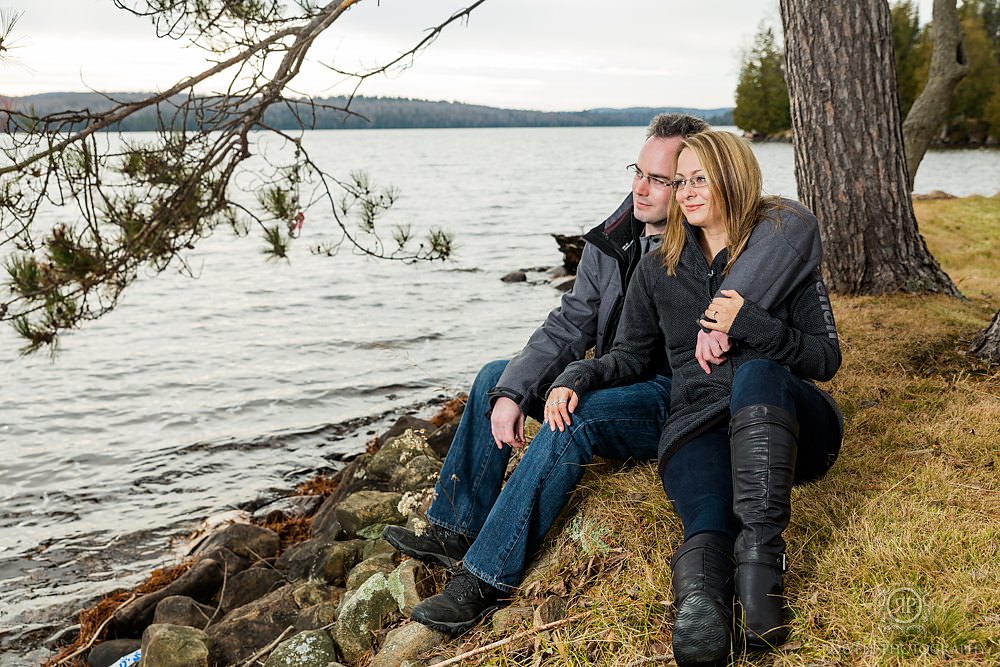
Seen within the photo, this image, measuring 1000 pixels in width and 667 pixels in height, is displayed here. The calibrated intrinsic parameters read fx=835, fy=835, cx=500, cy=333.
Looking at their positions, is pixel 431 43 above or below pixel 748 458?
above

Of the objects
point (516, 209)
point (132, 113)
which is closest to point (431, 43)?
point (132, 113)

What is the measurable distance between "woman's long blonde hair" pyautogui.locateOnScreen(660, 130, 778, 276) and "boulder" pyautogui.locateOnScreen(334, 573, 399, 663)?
1.82 meters

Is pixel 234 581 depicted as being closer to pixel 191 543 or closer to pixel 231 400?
pixel 191 543

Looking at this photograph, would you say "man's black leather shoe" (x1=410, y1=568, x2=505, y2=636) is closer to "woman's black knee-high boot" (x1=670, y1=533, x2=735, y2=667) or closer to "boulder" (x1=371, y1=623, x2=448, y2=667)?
"boulder" (x1=371, y1=623, x2=448, y2=667)

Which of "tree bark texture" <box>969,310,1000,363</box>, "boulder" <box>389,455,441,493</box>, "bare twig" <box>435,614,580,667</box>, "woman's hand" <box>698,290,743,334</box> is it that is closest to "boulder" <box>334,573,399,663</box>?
"bare twig" <box>435,614,580,667</box>

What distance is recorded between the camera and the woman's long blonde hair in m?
2.83

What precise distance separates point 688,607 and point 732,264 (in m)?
1.19

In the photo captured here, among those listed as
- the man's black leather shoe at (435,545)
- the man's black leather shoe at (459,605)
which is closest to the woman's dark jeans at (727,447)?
the man's black leather shoe at (459,605)

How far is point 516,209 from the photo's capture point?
2922cm

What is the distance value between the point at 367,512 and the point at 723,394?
7.90ft

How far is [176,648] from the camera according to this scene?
3686mm

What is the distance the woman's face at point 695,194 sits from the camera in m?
2.86

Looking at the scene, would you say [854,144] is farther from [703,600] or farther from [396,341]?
[396,341]

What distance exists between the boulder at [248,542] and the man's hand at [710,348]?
11.2 feet
